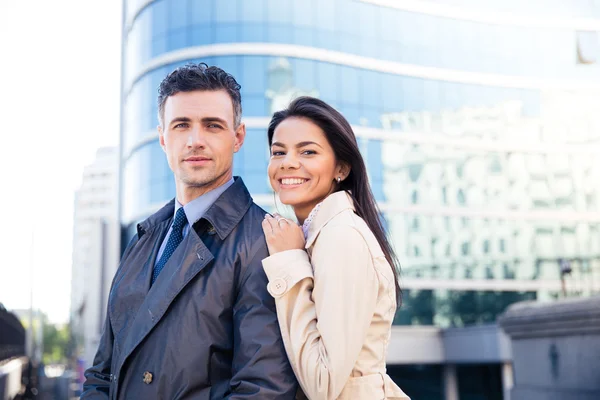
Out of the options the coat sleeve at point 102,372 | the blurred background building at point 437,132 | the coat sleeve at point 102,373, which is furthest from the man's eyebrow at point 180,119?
the blurred background building at point 437,132

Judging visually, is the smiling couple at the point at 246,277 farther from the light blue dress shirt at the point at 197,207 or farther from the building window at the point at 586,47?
the building window at the point at 586,47

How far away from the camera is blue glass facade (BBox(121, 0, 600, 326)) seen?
A: 29.8m

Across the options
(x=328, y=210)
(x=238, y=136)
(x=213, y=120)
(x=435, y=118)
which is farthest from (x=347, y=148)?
(x=435, y=118)

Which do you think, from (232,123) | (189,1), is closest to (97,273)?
(189,1)

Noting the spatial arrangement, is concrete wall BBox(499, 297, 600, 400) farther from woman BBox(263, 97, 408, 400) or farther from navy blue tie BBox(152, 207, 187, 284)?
navy blue tie BBox(152, 207, 187, 284)

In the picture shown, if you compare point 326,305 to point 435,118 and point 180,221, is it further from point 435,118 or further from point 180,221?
point 435,118

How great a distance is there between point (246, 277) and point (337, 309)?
1.20 ft

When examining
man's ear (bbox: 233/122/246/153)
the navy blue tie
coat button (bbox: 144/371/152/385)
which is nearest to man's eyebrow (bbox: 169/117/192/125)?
man's ear (bbox: 233/122/246/153)

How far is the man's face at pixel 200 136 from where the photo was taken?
2.69 meters

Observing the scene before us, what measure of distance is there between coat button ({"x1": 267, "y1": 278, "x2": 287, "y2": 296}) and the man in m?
0.06

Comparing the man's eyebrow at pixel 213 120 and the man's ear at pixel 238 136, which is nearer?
the man's eyebrow at pixel 213 120

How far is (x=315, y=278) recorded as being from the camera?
2.47 meters

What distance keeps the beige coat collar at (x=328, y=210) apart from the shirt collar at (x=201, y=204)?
1.26 ft

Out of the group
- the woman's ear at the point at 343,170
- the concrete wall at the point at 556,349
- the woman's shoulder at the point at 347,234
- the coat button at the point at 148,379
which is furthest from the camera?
the concrete wall at the point at 556,349
